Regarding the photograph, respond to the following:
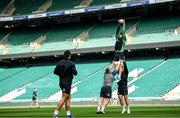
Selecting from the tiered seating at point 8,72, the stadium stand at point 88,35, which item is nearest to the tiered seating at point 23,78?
the tiered seating at point 8,72

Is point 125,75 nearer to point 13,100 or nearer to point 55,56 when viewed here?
point 13,100

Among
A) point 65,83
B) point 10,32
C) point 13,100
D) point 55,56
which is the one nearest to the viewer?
point 65,83

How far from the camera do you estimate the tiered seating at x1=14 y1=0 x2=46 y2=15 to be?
2401 inches

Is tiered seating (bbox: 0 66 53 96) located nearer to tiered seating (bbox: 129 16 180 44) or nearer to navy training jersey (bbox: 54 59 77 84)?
tiered seating (bbox: 129 16 180 44)

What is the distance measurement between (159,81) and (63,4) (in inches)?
786

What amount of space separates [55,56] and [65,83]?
4112 cm

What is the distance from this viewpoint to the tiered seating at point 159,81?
42.0 m

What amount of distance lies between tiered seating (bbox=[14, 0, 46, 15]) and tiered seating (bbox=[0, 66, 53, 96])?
7.68 metres

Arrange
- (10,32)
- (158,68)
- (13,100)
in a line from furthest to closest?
1. (10,32)
2. (13,100)
3. (158,68)

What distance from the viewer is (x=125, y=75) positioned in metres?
20.1

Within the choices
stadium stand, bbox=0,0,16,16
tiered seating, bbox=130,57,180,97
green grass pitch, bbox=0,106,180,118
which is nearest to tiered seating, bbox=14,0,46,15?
stadium stand, bbox=0,0,16,16

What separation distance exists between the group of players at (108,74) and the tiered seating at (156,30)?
27055mm

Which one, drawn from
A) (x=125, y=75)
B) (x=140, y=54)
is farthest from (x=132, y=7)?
(x=125, y=75)

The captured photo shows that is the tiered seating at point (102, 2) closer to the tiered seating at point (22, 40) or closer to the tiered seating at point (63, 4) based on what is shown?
the tiered seating at point (63, 4)
